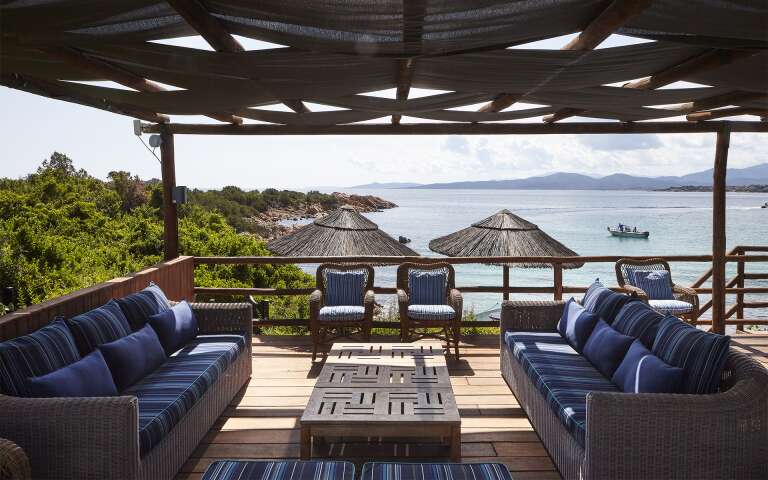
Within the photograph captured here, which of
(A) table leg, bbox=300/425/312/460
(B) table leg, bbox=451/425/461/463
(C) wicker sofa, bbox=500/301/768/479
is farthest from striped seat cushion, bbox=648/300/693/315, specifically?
(A) table leg, bbox=300/425/312/460

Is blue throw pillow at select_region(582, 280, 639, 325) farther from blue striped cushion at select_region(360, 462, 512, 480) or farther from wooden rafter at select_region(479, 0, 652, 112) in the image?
blue striped cushion at select_region(360, 462, 512, 480)

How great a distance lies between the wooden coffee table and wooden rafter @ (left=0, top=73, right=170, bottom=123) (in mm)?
2801

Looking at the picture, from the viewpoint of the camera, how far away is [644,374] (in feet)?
9.36

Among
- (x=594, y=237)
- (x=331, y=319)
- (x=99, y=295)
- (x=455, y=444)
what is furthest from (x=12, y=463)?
(x=594, y=237)

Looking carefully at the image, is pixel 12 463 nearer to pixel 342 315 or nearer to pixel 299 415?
pixel 299 415

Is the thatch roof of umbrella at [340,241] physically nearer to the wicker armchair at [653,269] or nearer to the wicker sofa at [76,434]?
the wicker armchair at [653,269]

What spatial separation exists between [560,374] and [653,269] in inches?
131

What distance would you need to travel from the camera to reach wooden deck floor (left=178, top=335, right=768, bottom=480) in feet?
10.9

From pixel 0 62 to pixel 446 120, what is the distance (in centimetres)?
362

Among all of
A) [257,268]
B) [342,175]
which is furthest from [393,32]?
[342,175]

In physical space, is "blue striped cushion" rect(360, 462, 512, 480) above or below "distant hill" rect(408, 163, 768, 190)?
below

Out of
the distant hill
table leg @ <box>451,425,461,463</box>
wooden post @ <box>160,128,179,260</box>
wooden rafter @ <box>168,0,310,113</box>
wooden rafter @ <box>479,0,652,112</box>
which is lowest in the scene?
table leg @ <box>451,425,461,463</box>

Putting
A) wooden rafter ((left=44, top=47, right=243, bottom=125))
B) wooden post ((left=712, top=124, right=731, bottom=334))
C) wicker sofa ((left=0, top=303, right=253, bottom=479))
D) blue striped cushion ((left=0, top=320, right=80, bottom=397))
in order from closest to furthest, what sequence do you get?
wicker sofa ((left=0, top=303, right=253, bottom=479))
blue striped cushion ((left=0, top=320, right=80, bottom=397))
wooden rafter ((left=44, top=47, right=243, bottom=125))
wooden post ((left=712, top=124, right=731, bottom=334))

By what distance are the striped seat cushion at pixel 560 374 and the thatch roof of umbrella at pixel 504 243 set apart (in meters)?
1.72
